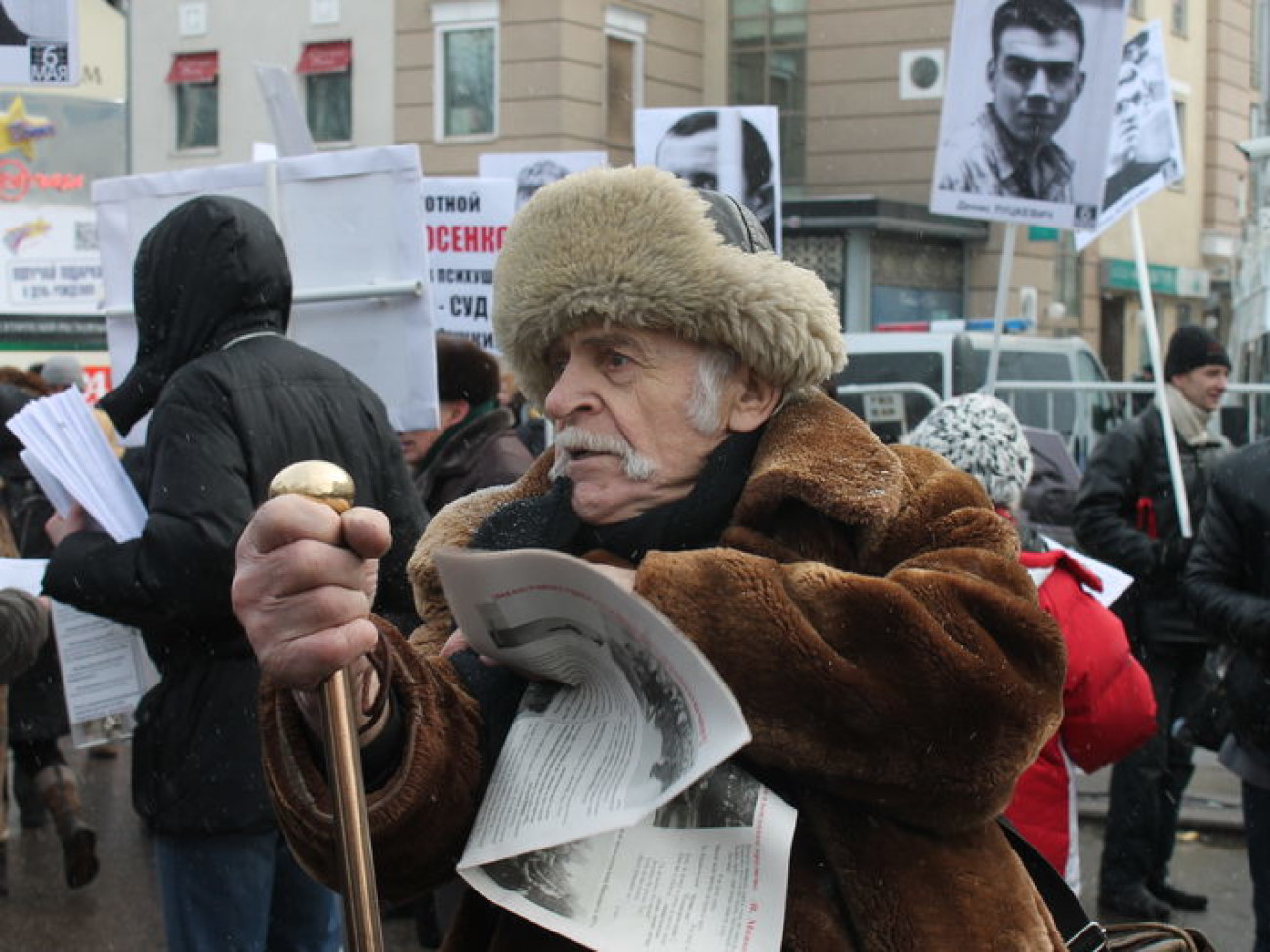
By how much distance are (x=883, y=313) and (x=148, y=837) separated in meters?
17.2

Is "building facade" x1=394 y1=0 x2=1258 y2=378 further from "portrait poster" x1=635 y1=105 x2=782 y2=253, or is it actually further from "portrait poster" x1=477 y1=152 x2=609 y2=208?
"portrait poster" x1=635 y1=105 x2=782 y2=253

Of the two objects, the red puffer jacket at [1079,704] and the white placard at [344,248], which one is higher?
the white placard at [344,248]

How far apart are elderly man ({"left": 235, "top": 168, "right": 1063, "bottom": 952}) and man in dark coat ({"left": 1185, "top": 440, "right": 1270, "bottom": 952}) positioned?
8.55 feet

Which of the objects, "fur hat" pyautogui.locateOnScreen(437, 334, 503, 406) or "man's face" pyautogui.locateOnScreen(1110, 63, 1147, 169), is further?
"man's face" pyautogui.locateOnScreen(1110, 63, 1147, 169)

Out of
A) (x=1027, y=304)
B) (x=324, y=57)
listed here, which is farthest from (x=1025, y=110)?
(x=324, y=57)

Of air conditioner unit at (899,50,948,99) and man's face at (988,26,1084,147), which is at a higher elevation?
air conditioner unit at (899,50,948,99)

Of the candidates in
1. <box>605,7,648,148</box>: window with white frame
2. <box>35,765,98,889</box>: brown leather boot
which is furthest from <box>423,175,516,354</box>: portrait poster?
<box>605,7,648,148</box>: window with white frame

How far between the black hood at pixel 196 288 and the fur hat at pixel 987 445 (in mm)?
1624

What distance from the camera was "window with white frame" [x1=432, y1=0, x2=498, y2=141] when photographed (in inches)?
886

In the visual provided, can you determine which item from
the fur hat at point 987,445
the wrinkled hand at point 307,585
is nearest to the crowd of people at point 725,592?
the wrinkled hand at point 307,585

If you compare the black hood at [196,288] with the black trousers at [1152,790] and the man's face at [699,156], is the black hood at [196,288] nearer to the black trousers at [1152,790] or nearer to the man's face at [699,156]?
the black trousers at [1152,790]

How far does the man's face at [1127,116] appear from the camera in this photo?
8312 millimetres

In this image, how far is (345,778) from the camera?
1.45 m

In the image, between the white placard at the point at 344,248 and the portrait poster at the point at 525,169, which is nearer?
the white placard at the point at 344,248
